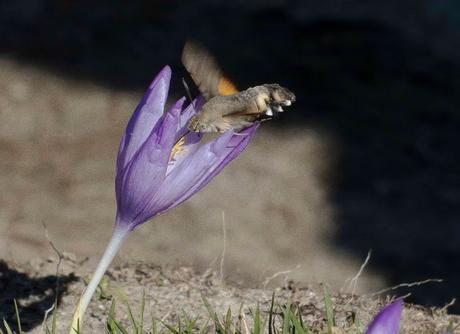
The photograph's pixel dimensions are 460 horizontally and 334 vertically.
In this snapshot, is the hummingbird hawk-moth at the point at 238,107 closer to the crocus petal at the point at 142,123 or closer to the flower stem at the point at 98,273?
the crocus petal at the point at 142,123

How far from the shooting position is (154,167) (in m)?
2.21

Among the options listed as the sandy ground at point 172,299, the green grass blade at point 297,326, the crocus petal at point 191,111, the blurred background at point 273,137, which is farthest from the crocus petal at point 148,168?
the blurred background at point 273,137

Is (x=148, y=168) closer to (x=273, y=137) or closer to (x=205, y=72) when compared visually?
(x=205, y=72)

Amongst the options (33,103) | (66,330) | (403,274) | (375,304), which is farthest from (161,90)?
(33,103)

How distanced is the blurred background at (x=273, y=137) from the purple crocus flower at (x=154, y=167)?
2283 millimetres

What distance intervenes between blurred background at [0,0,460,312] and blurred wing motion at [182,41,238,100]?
2.25 meters

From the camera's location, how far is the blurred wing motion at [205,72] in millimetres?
2330

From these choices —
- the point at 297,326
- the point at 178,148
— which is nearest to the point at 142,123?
the point at 178,148

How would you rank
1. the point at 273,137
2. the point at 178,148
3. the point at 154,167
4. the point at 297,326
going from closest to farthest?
the point at 154,167 → the point at 178,148 → the point at 297,326 → the point at 273,137

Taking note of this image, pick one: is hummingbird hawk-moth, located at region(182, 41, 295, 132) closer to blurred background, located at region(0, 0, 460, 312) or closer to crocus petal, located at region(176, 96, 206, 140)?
crocus petal, located at region(176, 96, 206, 140)

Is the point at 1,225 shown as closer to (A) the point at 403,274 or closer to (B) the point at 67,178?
(B) the point at 67,178

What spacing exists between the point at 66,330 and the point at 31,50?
4.51 m

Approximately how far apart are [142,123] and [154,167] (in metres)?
0.12

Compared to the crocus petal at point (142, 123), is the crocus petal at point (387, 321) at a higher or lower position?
lower
